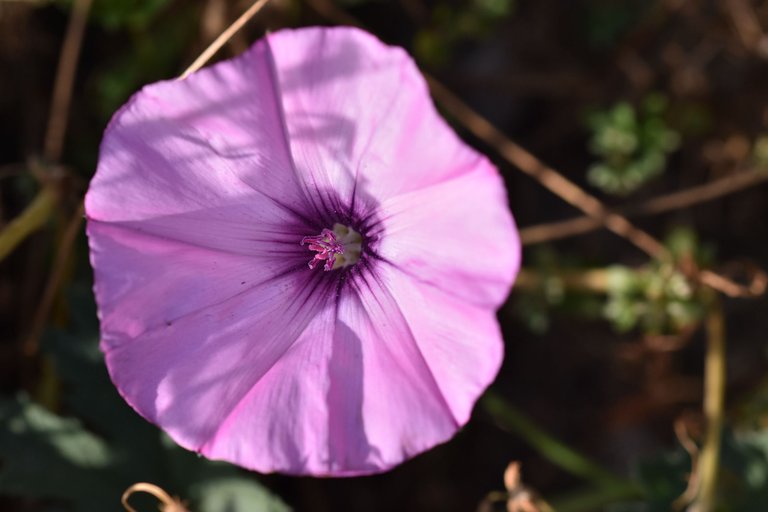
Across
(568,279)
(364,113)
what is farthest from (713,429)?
(364,113)

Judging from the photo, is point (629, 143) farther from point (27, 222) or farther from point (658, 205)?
point (27, 222)

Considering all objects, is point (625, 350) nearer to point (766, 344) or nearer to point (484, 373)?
point (766, 344)

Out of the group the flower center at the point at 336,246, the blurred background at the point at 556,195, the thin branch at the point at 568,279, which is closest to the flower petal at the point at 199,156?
the flower center at the point at 336,246

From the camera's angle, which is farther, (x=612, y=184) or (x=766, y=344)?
(x=766, y=344)

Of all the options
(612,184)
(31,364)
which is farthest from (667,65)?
(31,364)

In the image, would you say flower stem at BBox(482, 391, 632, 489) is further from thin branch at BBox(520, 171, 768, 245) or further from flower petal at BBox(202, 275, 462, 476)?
flower petal at BBox(202, 275, 462, 476)

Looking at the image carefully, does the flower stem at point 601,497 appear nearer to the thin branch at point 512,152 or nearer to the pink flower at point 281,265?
the thin branch at point 512,152
